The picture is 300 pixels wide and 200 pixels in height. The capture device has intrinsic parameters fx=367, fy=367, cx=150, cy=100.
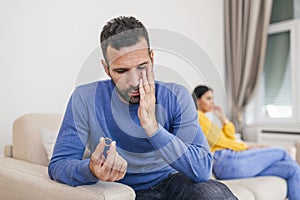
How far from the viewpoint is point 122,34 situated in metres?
1.13

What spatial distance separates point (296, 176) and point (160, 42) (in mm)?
1464

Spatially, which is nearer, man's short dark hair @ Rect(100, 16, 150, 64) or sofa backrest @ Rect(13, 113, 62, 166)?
man's short dark hair @ Rect(100, 16, 150, 64)

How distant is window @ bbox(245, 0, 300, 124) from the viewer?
364 cm

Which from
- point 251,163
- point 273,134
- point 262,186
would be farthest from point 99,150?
point 273,134

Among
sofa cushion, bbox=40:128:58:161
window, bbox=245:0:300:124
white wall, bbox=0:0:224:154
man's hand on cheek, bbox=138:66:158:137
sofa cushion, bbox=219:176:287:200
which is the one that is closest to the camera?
man's hand on cheek, bbox=138:66:158:137

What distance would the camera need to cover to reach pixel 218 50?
3965 millimetres

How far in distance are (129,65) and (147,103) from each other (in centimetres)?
13

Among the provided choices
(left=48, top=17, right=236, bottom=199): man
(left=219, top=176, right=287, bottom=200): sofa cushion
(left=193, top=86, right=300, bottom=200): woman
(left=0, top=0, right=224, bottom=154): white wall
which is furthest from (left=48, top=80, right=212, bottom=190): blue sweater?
(left=0, top=0, right=224, bottom=154): white wall

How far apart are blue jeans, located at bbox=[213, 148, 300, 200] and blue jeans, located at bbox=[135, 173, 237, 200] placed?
0.98 metres

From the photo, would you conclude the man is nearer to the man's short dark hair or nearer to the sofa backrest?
the man's short dark hair

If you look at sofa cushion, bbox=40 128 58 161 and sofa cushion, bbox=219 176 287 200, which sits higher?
sofa cushion, bbox=40 128 58 161

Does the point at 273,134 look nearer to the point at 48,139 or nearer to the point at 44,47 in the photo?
the point at 44,47

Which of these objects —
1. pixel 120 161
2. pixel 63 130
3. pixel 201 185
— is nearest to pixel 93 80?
pixel 63 130

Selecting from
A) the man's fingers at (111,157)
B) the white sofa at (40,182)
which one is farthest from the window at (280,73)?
the man's fingers at (111,157)
